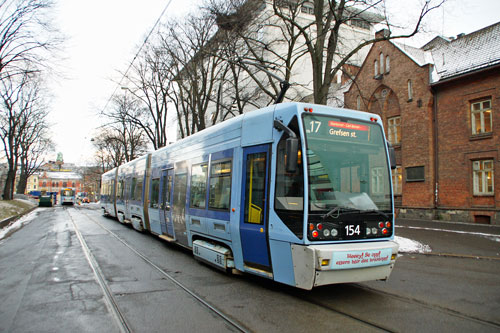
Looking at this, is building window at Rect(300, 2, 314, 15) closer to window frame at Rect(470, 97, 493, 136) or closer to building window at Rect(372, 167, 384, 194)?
window frame at Rect(470, 97, 493, 136)

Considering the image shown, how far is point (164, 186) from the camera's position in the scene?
432 inches

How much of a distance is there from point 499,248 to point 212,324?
10037mm

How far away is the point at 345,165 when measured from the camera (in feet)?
18.6

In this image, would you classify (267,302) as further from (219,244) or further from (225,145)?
(225,145)

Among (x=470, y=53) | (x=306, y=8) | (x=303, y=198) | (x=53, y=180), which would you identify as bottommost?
(x=303, y=198)

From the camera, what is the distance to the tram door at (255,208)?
592cm

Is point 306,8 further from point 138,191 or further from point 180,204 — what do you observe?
point 180,204


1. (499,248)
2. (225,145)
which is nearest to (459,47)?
(499,248)

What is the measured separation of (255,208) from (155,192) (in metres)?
6.56

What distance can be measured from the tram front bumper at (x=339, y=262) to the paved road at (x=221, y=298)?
0.43 m

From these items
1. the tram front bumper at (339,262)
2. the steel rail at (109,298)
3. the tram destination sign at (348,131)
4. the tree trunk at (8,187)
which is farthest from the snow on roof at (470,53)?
the tree trunk at (8,187)

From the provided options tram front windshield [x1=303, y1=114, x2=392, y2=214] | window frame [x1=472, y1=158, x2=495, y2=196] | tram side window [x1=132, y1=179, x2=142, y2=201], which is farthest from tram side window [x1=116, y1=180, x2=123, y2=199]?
window frame [x1=472, y1=158, x2=495, y2=196]

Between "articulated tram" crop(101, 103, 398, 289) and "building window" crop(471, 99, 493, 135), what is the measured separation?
15.5 metres

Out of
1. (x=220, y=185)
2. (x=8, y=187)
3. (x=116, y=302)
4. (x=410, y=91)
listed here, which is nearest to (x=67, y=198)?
(x=8, y=187)
